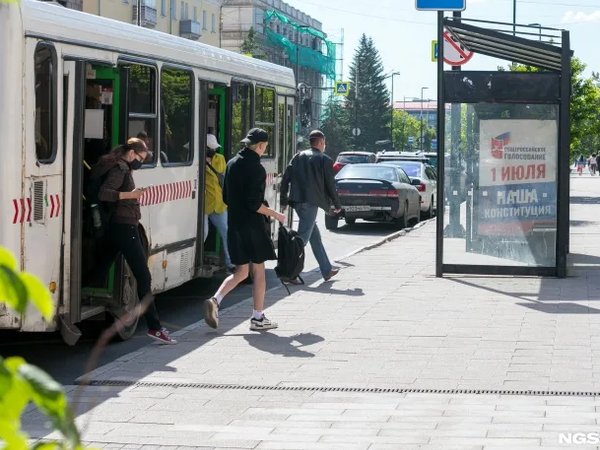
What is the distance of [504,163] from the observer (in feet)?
49.6

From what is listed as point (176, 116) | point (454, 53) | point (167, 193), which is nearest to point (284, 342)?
point (167, 193)

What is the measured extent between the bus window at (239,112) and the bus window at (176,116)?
6.08 ft

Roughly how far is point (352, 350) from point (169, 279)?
2808 mm

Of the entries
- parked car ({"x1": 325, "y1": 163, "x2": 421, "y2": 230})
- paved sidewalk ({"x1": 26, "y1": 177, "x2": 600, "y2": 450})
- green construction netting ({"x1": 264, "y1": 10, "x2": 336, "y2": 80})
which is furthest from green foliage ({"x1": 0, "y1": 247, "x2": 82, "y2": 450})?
green construction netting ({"x1": 264, "y1": 10, "x2": 336, "y2": 80})

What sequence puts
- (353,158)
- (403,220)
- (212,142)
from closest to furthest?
(212,142)
(403,220)
(353,158)

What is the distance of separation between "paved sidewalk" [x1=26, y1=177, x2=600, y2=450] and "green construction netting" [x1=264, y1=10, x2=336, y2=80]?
10572 centimetres

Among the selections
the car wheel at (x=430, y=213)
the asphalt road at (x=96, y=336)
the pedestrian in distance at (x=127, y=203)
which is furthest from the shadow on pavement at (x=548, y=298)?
the car wheel at (x=430, y=213)

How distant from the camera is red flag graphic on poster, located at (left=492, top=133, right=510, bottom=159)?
1502 cm

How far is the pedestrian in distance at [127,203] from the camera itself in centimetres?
966

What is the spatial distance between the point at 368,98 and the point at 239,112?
12651 centimetres

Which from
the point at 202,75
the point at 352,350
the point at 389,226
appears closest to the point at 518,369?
the point at 352,350

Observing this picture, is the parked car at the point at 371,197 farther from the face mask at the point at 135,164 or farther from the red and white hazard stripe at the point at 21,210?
the red and white hazard stripe at the point at 21,210

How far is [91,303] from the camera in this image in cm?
997

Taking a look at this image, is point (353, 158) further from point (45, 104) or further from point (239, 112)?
point (45, 104)
